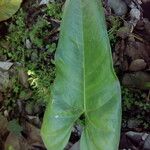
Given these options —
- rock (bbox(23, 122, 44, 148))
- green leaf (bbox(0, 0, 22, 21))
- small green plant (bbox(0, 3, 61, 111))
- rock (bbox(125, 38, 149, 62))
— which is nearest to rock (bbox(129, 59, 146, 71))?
rock (bbox(125, 38, 149, 62))

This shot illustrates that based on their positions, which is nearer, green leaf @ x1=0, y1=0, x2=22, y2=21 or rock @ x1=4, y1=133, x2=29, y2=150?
rock @ x1=4, y1=133, x2=29, y2=150

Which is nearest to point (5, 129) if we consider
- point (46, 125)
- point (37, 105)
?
point (37, 105)

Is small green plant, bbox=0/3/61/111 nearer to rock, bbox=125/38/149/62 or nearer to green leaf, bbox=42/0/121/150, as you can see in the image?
rock, bbox=125/38/149/62

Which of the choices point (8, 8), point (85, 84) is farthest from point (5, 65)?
point (85, 84)

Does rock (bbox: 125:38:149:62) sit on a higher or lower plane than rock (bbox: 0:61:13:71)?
higher

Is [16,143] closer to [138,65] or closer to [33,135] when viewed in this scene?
[33,135]

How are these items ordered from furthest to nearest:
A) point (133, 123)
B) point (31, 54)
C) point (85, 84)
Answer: point (31, 54)
point (133, 123)
point (85, 84)

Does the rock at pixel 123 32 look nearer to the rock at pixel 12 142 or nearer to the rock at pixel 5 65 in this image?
the rock at pixel 5 65
